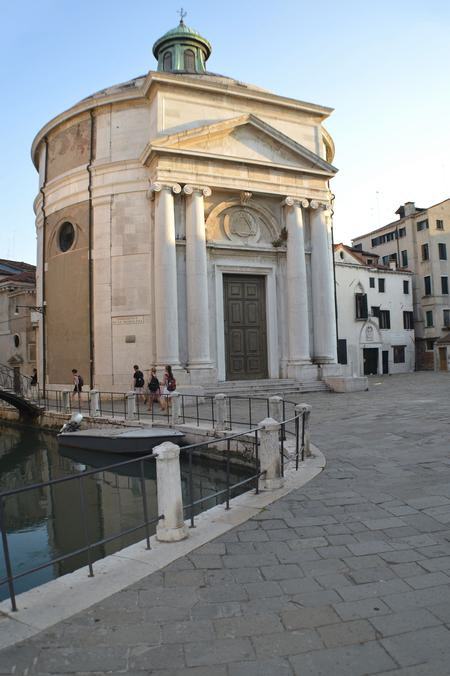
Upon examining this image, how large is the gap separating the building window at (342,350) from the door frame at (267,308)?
13.1 metres

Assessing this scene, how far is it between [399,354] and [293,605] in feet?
115

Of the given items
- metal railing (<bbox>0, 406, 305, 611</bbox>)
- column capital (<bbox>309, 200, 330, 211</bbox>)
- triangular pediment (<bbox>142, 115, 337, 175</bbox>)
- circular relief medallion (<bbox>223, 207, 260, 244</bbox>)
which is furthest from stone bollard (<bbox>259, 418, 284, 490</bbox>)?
column capital (<bbox>309, 200, 330, 211</bbox>)

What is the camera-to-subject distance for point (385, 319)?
3538 centimetres

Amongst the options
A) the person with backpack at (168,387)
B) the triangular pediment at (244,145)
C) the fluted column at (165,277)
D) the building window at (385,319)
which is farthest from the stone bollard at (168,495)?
the building window at (385,319)

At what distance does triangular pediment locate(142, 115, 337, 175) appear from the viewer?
17797mm

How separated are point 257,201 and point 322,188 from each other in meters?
2.78

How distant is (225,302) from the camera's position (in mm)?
19453

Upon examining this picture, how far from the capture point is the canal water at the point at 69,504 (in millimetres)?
6484

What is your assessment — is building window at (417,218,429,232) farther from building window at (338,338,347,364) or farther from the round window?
the round window

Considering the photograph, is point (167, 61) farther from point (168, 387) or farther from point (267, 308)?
point (168, 387)

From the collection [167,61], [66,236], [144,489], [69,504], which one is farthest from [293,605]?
[167,61]

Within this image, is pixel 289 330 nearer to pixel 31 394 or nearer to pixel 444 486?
pixel 31 394

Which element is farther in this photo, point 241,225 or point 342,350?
point 342,350

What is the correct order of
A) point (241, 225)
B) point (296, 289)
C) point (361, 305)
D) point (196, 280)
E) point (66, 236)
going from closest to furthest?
point (196, 280)
point (296, 289)
point (241, 225)
point (66, 236)
point (361, 305)
